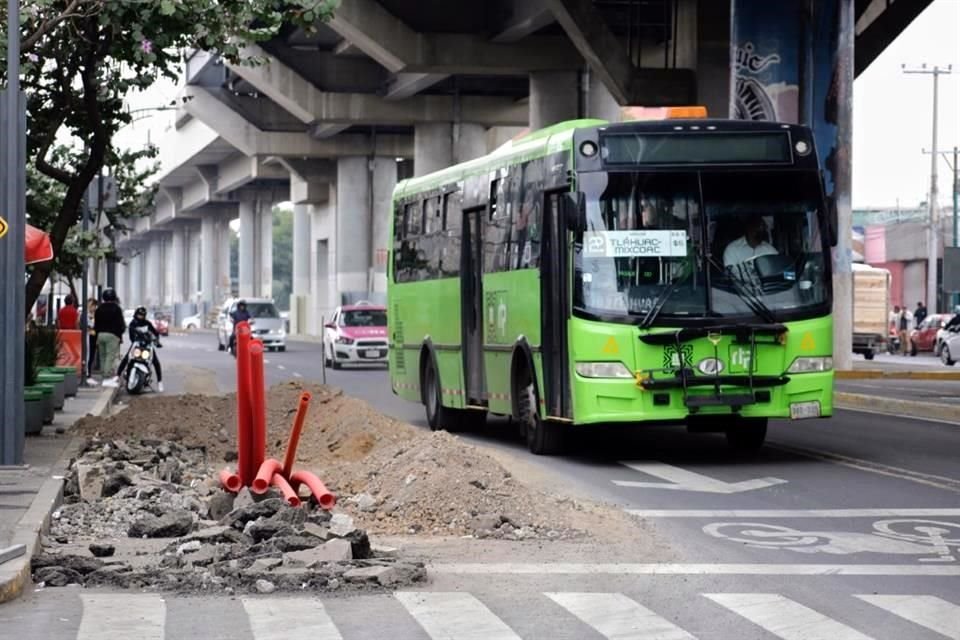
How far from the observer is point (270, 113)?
88625mm

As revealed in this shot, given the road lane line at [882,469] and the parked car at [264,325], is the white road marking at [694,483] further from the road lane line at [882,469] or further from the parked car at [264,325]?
the parked car at [264,325]

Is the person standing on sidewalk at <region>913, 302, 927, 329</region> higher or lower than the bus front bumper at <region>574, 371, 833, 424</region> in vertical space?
higher

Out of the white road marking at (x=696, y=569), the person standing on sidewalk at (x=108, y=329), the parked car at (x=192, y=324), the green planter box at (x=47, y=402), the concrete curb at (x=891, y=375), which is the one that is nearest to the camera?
the white road marking at (x=696, y=569)

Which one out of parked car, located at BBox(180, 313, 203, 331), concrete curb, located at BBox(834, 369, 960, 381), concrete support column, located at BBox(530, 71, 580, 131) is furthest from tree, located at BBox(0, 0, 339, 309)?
parked car, located at BBox(180, 313, 203, 331)

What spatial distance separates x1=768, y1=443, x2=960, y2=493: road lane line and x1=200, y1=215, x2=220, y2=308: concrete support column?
124529mm

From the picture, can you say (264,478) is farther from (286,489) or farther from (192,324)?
(192,324)

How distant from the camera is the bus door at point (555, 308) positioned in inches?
764

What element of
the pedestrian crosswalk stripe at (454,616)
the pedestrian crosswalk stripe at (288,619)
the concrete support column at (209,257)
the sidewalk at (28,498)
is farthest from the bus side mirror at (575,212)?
the concrete support column at (209,257)

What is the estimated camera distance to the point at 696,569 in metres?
11.9

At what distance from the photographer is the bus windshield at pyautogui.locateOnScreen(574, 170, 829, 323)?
18891mm

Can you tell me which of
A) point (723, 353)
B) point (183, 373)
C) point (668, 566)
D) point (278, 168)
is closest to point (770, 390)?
point (723, 353)

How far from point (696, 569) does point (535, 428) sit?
900 cm

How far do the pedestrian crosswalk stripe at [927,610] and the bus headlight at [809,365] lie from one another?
28.1ft

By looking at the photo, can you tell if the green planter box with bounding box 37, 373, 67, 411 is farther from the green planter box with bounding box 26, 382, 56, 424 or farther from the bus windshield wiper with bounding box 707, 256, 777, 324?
the bus windshield wiper with bounding box 707, 256, 777, 324
